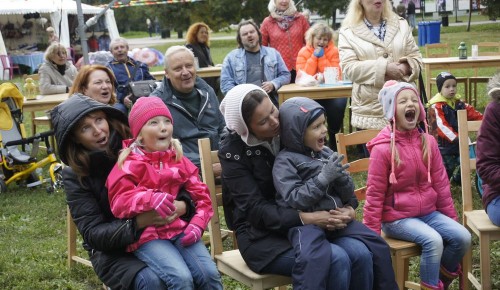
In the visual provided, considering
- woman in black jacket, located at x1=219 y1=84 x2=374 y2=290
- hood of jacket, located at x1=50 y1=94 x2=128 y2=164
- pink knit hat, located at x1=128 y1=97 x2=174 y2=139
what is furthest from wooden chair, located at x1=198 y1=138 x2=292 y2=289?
hood of jacket, located at x1=50 y1=94 x2=128 y2=164

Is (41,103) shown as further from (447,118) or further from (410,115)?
(410,115)

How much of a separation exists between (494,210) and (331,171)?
4.19 feet

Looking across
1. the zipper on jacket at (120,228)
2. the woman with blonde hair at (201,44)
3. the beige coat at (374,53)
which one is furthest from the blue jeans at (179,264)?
the woman with blonde hair at (201,44)

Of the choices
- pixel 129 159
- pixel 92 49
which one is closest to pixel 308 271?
pixel 129 159

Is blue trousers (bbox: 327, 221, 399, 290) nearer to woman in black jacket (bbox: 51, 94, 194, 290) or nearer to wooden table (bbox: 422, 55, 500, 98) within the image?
woman in black jacket (bbox: 51, 94, 194, 290)

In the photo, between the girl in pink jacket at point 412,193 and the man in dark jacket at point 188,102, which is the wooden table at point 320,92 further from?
the girl in pink jacket at point 412,193

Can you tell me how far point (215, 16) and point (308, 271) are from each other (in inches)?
1282

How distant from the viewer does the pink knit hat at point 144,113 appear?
3.40 metres

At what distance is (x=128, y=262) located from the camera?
10.7 feet

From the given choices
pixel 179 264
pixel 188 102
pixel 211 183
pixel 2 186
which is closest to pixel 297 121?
pixel 211 183

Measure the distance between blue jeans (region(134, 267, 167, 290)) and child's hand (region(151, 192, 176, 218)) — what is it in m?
0.26

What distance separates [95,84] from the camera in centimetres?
484

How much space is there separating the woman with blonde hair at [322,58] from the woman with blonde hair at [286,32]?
514 mm

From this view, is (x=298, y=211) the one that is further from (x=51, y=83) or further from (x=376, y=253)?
(x=51, y=83)
